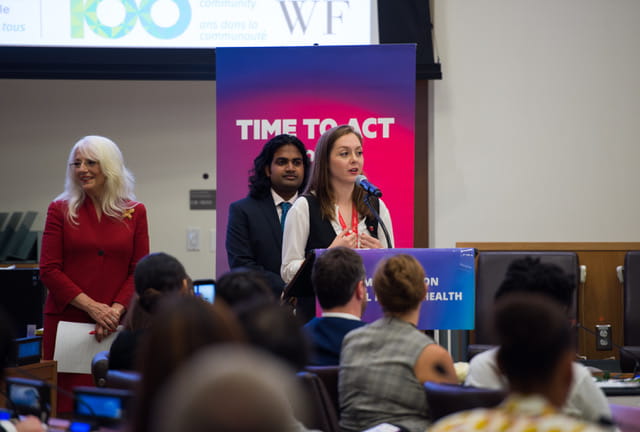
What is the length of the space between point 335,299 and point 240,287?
535 millimetres

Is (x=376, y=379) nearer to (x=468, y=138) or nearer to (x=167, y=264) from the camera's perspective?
(x=167, y=264)

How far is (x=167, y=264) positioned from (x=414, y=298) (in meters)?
0.78

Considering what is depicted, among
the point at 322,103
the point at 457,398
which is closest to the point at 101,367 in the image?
the point at 457,398

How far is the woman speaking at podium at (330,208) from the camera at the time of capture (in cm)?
331

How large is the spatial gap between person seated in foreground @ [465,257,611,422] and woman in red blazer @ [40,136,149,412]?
6.21ft

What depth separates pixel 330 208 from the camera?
3354 millimetres

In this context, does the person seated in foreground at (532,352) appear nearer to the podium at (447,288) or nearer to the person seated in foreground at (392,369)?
the person seated in foreground at (392,369)

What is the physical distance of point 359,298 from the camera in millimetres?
2652

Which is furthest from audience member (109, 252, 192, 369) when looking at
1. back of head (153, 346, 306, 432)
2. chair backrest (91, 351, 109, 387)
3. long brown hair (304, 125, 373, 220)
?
back of head (153, 346, 306, 432)

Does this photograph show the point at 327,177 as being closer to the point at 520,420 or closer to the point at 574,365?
the point at 574,365

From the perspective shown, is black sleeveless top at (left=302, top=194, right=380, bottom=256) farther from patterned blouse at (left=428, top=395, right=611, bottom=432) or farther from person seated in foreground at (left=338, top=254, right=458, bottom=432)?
patterned blouse at (left=428, top=395, right=611, bottom=432)

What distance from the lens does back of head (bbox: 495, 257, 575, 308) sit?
7.41 ft

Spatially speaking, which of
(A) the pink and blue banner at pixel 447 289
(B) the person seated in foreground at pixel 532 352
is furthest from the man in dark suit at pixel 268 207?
(B) the person seated in foreground at pixel 532 352

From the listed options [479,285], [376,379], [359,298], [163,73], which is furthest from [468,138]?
[376,379]
